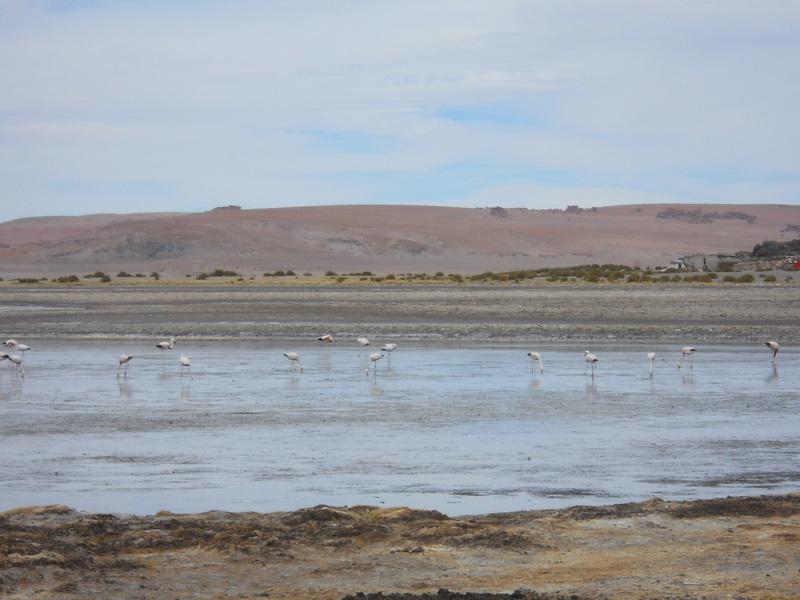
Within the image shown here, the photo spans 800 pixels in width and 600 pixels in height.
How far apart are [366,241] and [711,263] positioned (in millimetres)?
51799

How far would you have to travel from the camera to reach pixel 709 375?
23.9m

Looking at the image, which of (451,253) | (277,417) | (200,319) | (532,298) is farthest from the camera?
(451,253)

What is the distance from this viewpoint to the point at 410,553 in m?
9.20

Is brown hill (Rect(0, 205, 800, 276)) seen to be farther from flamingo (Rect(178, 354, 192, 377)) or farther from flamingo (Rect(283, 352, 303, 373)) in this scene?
flamingo (Rect(178, 354, 192, 377))

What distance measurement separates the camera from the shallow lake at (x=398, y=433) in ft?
40.4

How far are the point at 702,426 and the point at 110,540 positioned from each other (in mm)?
9538

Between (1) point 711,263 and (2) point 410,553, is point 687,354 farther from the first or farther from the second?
(1) point 711,263

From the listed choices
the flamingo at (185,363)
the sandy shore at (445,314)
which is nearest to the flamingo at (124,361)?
the flamingo at (185,363)

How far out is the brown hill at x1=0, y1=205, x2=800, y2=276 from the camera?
4235 inches

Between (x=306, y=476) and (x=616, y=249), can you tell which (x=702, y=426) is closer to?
(x=306, y=476)

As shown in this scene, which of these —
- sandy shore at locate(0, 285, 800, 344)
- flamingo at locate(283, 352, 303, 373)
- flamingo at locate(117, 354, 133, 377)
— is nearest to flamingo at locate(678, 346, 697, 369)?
sandy shore at locate(0, 285, 800, 344)

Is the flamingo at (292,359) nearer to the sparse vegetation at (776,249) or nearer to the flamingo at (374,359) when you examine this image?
the flamingo at (374,359)

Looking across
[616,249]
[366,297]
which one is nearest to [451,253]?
[616,249]

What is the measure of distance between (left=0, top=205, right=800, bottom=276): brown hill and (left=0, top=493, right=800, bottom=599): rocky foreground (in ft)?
268
